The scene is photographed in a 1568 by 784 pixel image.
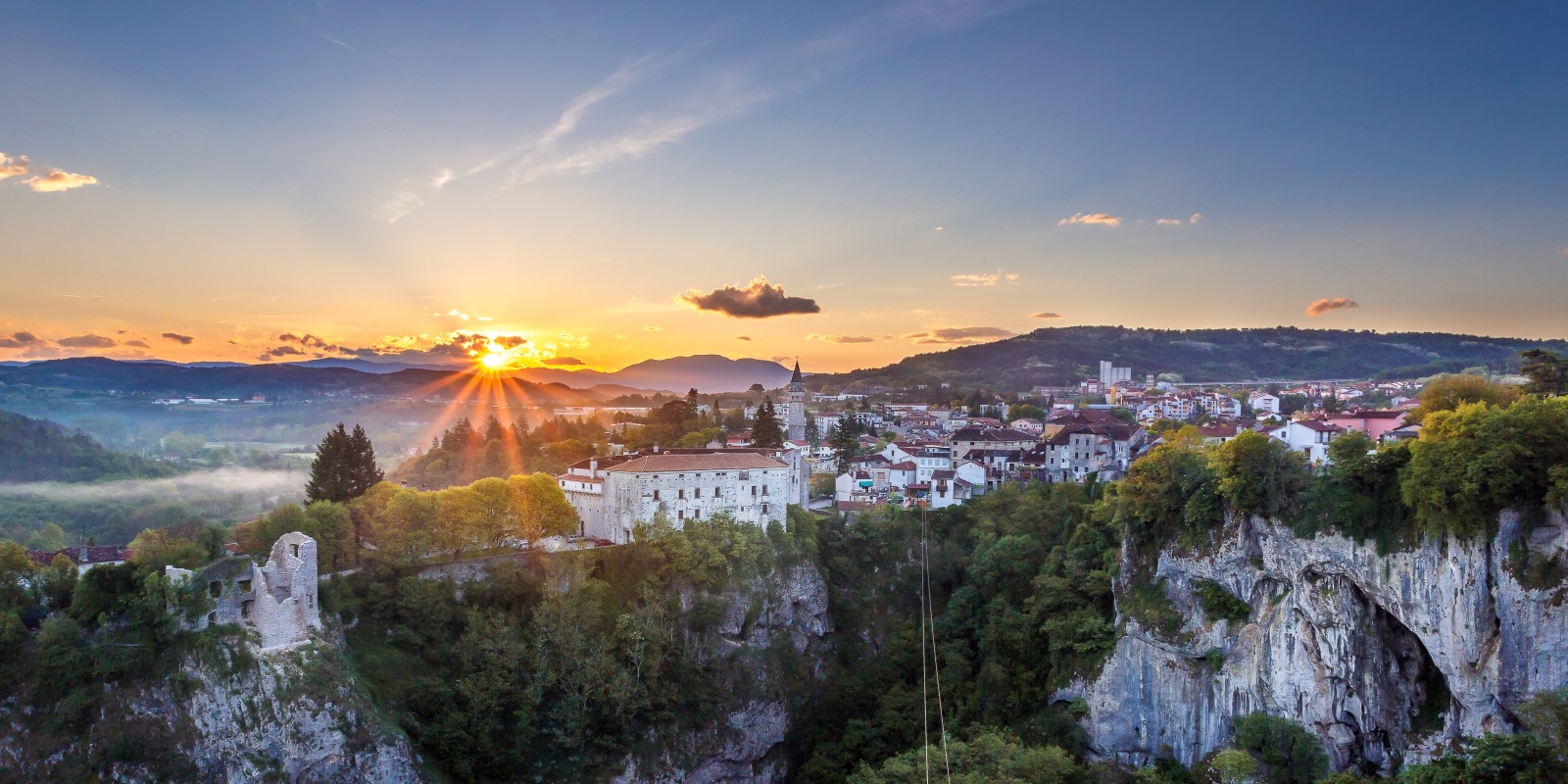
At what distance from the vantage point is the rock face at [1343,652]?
78.1ft

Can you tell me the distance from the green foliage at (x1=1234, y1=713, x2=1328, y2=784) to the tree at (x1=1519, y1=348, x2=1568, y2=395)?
721 inches

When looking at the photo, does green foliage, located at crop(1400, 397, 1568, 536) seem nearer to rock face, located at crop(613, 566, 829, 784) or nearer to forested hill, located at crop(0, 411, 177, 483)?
rock face, located at crop(613, 566, 829, 784)

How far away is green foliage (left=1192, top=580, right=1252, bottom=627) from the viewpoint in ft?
101

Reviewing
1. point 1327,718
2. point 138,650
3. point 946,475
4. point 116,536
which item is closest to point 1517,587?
point 1327,718

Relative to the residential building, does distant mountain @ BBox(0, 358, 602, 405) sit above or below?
above

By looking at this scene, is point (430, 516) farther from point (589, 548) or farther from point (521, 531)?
point (589, 548)

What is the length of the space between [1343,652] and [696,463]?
1057 inches

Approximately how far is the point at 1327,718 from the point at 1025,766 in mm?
10754

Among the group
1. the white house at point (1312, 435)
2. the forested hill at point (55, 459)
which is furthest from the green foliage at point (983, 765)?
the forested hill at point (55, 459)

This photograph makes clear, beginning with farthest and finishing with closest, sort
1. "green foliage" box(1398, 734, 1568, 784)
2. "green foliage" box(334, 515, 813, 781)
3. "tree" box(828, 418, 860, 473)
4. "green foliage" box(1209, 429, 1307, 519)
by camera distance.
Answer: "tree" box(828, 418, 860, 473) < "green foliage" box(334, 515, 813, 781) < "green foliage" box(1209, 429, 1307, 519) < "green foliage" box(1398, 734, 1568, 784)

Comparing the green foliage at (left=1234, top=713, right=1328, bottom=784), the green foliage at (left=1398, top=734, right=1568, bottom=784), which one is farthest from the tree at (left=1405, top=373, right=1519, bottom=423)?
the green foliage at (left=1398, top=734, right=1568, bottom=784)

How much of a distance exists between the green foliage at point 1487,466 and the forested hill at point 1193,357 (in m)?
90.6

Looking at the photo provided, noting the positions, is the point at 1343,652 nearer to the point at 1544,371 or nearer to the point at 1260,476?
the point at 1260,476

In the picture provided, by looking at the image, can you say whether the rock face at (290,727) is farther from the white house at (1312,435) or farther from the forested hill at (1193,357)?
the forested hill at (1193,357)
